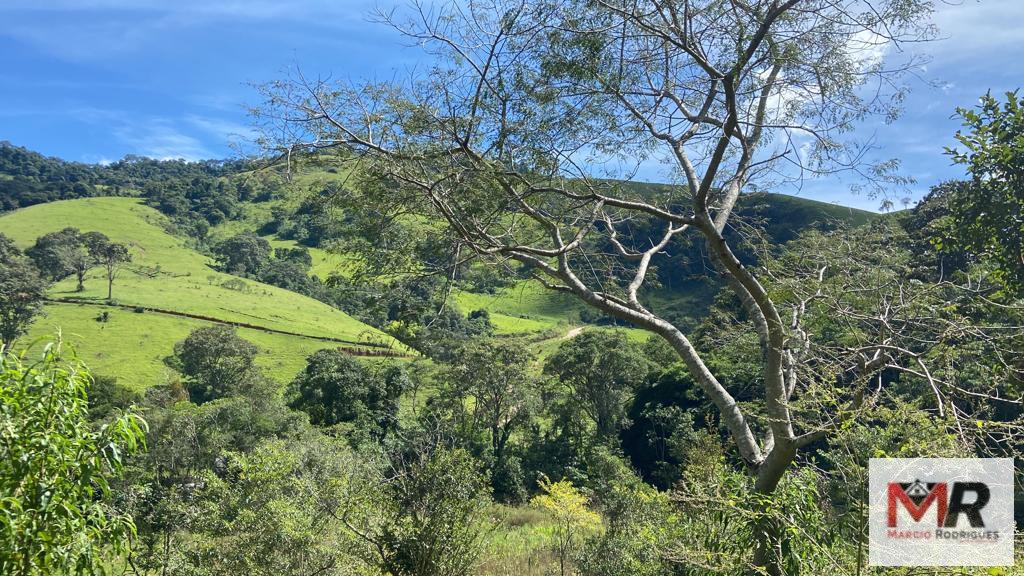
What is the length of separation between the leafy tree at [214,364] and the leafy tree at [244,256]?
Result: 1239 inches

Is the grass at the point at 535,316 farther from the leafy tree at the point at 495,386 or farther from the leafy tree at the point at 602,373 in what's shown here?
the leafy tree at the point at 495,386

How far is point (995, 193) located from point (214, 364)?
38.5m

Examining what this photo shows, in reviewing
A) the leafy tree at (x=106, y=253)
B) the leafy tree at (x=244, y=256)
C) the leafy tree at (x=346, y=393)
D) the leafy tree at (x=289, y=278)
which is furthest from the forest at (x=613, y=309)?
the leafy tree at (x=244, y=256)

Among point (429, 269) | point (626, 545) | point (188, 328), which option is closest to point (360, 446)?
point (626, 545)

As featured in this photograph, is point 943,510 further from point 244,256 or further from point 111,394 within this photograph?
point 244,256

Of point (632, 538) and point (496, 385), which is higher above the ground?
point (632, 538)

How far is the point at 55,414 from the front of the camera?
2.90 metres

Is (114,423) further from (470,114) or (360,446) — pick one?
(360,446)

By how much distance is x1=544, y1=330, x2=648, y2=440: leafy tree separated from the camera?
3180cm

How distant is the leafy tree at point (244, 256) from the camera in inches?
2728

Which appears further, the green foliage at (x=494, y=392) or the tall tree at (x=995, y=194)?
the green foliage at (x=494, y=392)

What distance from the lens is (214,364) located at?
120 ft

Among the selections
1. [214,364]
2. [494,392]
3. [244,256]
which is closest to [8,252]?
[244,256]

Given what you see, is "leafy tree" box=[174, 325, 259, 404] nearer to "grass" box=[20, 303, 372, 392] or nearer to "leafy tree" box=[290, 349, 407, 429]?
"grass" box=[20, 303, 372, 392]
